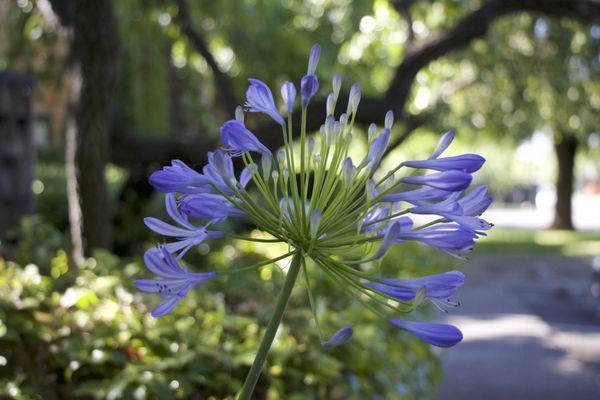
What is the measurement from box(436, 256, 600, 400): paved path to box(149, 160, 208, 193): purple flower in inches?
228

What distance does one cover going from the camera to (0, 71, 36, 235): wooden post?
5.99 meters

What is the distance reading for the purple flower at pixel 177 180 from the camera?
4.19ft

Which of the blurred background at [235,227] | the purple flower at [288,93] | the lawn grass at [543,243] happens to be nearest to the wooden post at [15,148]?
the blurred background at [235,227]

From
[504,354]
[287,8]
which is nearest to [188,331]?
[504,354]

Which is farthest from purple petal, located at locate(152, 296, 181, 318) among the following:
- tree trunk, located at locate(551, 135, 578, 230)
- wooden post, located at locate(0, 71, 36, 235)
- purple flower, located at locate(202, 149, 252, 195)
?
tree trunk, located at locate(551, 135, 578, 230)

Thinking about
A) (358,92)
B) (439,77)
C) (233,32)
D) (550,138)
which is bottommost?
(358,92)

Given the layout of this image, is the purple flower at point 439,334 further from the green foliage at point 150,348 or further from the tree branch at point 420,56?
the tree branch at point 420,56

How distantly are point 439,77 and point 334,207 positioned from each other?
46.6 feet

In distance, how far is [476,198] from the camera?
1.35m

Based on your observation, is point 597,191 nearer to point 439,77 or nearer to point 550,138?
point 550,138

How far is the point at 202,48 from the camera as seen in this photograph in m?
7.84

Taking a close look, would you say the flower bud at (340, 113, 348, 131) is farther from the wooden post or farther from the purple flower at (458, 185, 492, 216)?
the wooden post

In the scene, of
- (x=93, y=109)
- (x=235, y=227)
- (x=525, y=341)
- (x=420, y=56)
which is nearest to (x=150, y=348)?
(x=93, y=109)

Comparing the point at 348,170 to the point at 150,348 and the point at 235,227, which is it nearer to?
the point at 150,348
